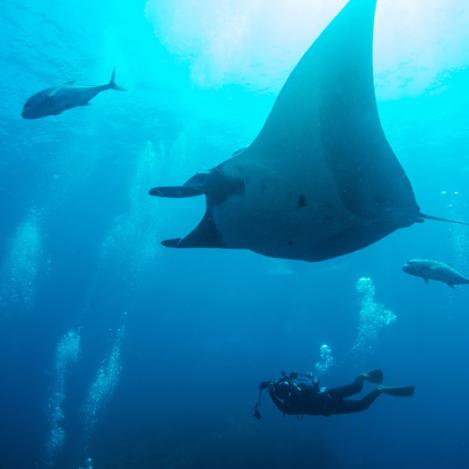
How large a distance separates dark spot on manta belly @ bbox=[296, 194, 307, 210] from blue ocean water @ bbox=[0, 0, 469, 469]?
36.5ft

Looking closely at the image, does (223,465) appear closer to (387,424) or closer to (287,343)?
(387,424)

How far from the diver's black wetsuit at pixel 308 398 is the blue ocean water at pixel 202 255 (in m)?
9.99

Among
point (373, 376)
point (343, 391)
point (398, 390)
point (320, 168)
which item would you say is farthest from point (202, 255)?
point (320, 168)

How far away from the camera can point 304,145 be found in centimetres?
323

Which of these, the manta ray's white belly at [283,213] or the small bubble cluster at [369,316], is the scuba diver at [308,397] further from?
the small bubble cluster at [369,316]

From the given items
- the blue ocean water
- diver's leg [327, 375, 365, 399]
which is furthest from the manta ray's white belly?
the blue ocean water

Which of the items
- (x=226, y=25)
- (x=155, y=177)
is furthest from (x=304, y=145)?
(x=155, y=177)

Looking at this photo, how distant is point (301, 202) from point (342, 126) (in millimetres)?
698

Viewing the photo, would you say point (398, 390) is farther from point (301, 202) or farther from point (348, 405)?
point (301, 202)

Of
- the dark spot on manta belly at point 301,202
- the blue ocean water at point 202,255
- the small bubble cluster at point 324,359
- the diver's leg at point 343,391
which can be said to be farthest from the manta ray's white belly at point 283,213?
the small bubble cluster at point 324,359

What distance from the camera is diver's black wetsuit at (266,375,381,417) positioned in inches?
265

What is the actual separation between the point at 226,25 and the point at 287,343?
104ft

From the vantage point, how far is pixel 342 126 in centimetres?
312

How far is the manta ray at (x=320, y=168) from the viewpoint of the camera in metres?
2.94
